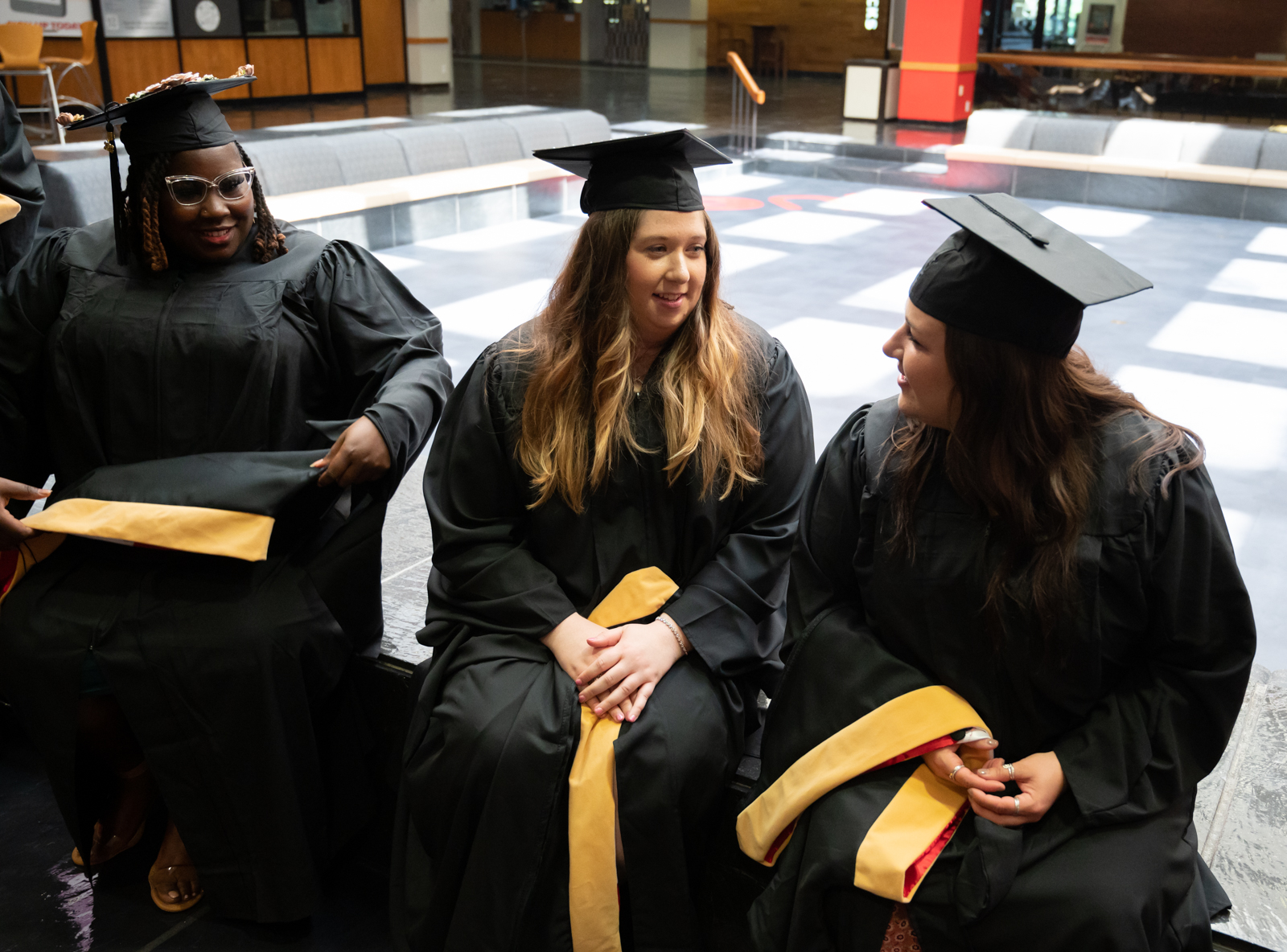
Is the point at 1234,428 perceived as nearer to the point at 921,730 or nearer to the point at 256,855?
the point at 921,730

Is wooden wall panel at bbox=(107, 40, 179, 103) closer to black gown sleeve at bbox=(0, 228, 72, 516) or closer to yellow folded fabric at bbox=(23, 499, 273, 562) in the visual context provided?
black gown sleeve at bbox=(0, 228, 72, 516)

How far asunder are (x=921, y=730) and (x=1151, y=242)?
333 inches

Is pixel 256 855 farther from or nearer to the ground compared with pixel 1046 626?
nearer to the ground

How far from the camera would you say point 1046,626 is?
1711mm

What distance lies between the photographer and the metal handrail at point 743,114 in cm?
1199

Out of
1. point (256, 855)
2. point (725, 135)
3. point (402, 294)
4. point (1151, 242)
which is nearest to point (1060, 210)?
point (1151, 242)

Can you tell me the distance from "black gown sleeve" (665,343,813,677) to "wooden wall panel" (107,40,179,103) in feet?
49.2

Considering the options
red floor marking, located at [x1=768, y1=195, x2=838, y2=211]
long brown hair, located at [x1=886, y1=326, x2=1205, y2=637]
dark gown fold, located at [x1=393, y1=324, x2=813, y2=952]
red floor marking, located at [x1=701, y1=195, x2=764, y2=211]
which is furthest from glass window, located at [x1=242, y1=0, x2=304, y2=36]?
long brown hair, located at [x1=886, y1=326, x2=1205, y2=637]

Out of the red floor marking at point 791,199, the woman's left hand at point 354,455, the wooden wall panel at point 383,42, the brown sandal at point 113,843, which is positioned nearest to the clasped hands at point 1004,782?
the woman's left hand at point 354,455

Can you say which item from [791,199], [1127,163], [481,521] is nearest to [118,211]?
[481,521]

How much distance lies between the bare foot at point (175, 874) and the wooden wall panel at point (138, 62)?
573 inches

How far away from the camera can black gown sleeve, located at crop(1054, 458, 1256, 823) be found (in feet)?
5.42

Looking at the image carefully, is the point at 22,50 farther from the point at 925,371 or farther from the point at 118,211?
the point at 925,371

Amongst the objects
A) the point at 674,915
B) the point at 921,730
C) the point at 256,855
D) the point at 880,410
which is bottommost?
the point at 256,855
